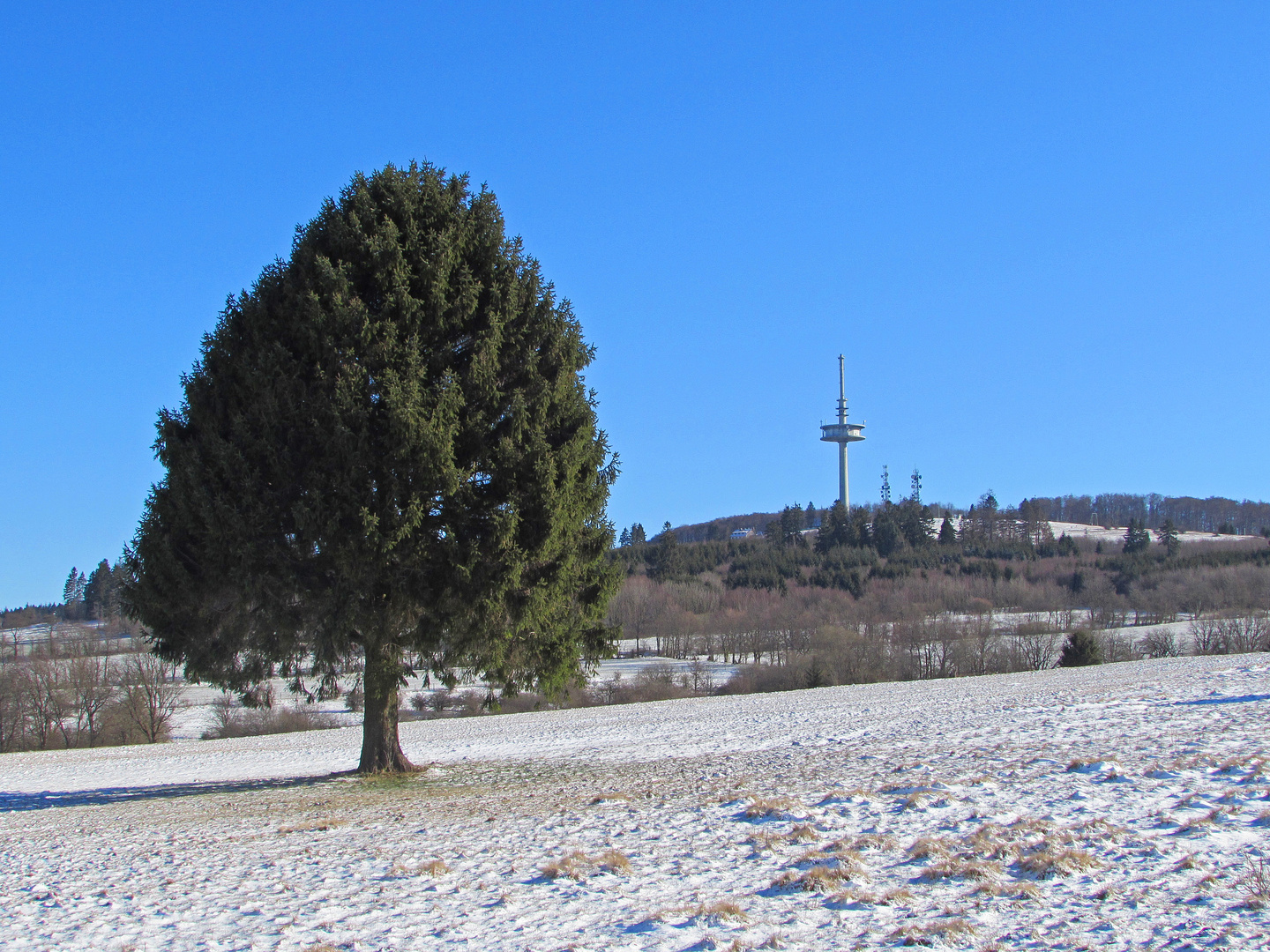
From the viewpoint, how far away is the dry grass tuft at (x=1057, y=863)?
8.04 m

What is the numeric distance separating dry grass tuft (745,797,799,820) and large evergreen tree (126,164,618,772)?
191 inches

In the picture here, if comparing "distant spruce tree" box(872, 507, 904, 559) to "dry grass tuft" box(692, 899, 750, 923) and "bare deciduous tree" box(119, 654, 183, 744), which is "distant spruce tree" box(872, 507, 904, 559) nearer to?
"bare deciduous tree" box(119, 654, 183, 744)

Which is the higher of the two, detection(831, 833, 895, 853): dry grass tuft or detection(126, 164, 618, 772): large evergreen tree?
detection(126, 164, 618, 772): large evergreen tree

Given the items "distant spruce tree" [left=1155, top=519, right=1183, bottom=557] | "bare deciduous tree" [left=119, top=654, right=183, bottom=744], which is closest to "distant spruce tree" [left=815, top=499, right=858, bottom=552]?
"distant spruce tree" [left=1155, top=519, right=1183, bottom=557]

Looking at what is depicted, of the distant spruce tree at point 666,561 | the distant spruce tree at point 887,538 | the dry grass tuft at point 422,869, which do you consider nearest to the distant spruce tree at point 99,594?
the distant spruce tree at point 666,561

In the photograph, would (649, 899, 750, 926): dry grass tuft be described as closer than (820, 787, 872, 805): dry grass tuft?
Yes

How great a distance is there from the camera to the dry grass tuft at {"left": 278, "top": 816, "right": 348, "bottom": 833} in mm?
11500

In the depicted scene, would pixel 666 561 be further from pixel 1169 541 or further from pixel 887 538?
pixel 1169 541

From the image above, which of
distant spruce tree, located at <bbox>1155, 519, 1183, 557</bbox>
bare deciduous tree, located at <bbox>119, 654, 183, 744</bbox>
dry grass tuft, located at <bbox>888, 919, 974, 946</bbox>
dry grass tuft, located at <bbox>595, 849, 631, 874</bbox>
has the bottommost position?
bare deciduous tree, located at <bbox>119, 654, 183, 744</bbox>

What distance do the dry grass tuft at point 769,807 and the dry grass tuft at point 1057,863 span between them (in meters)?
3.10

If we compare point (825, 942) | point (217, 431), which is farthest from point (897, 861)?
point (217, 431)

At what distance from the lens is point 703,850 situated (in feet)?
31.0

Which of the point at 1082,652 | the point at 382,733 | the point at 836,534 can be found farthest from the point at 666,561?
the point at 382,733

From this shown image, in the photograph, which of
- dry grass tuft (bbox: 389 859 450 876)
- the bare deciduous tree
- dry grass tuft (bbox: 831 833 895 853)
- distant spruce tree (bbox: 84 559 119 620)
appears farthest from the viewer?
distant spruce tree (bbox: 84 559 119 620)
